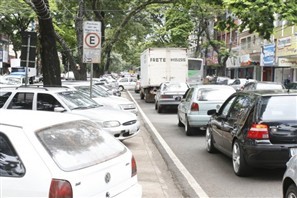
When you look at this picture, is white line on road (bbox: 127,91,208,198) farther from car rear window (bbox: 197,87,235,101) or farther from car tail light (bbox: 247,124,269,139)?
car rear window (bbox: 197,87,235,101)

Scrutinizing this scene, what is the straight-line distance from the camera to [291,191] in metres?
4.99

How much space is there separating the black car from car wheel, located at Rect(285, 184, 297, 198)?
1.93 m

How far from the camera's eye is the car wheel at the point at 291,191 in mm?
4894

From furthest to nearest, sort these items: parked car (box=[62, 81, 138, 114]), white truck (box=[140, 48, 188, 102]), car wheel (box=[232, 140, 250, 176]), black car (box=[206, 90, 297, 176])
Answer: white truck (box=[140, 48, 188, 102]) < parked car (box=[62, 81, 138, 114]) < car wheel (box=[232, 140, 250, 176]) < black car (box=[206, 90, 297, 176])

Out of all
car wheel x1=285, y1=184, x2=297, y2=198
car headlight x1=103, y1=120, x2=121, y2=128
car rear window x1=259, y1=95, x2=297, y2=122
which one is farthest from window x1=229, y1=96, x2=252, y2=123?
car wheel x1=285, y1=184, x2=297, y2=198

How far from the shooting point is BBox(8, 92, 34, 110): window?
10289 millimetres

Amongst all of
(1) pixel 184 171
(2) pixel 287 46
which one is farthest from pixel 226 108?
(2) pixel 287 46

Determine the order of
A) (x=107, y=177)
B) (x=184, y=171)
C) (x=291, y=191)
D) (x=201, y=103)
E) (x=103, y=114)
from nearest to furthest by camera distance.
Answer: (x=107, y=177) < (x=291, y=191) < (x=184, y=171) < (x=103, y=114) < (x=201, y=103)

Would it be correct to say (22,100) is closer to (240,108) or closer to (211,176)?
(211,176)

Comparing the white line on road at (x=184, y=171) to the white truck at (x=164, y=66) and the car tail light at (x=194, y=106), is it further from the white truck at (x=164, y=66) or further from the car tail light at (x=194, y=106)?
the white truck at (x=164, y=66)

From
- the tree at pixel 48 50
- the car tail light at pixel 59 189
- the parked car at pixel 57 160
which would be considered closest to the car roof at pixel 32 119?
the parked car at pixel 57 160

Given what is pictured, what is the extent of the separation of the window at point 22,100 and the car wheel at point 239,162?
4.62 m

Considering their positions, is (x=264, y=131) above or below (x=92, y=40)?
below

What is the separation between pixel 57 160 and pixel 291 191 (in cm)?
256
